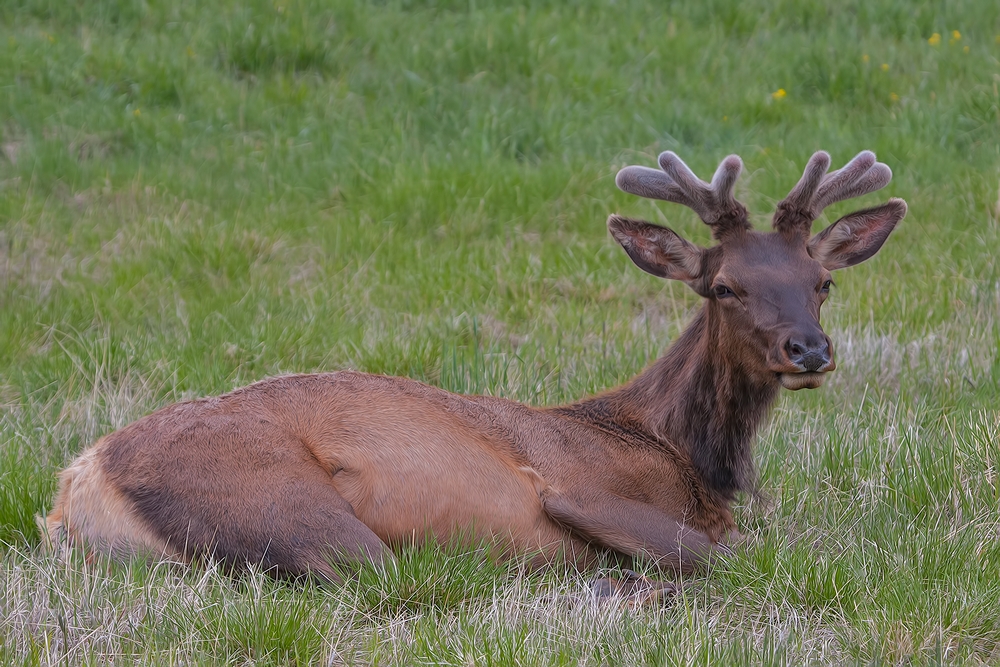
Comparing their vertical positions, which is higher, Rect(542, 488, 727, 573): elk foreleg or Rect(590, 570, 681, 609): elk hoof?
Rect(542, 488, 727, 573): elk foreleg

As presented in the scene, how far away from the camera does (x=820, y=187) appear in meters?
5.14

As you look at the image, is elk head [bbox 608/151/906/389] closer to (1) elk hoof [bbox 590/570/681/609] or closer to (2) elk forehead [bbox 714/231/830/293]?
(2) elk forehead [bbox 714/231/830/293]

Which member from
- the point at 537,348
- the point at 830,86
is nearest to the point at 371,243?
the point at 537,348

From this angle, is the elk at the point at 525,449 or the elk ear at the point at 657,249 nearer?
the elk at the point at 525,449

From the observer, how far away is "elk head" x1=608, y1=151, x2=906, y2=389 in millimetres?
4574

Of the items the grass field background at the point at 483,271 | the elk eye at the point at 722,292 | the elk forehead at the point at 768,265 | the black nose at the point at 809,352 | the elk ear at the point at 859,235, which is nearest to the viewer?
the grass field background at the point at 483,271

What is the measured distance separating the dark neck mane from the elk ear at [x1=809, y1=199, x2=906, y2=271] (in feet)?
2.14

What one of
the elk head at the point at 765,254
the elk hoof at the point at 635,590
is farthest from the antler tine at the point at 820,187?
the elk hoof at the point at 635,590

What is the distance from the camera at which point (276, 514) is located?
4.00m

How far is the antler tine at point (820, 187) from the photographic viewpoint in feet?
Answer: 16.3

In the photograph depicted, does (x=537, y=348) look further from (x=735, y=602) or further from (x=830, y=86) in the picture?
(x=830, y=86)

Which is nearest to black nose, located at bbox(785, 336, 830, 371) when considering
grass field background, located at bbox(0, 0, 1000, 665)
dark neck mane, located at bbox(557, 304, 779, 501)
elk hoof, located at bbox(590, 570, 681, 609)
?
dark neck mane, located at bbox(557, 304, 779, 501)

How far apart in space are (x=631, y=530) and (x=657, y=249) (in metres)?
1.31

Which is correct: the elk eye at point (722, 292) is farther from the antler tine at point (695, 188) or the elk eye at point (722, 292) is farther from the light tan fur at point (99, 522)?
the light tan fur at point (99, 522)
